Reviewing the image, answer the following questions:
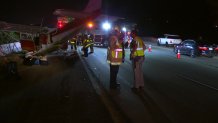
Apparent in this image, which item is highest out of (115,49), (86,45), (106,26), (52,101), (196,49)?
(106,26)

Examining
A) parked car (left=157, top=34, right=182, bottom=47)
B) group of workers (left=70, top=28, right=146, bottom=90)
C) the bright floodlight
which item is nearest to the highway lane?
group of workers (left=70, top=28, right=146, bottom=90)

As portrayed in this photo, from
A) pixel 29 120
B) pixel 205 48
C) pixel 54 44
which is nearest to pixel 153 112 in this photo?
pixel 29 120

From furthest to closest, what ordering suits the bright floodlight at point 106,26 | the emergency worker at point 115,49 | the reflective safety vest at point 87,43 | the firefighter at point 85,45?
the bright floodlight at point 106,26
the reflective safety vest at point 87,43
the firefighter at point 85,45
the emergency worker at point 115,49

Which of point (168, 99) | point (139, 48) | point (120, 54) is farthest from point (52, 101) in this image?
point (139, 48)

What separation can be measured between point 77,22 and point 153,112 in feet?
33.9

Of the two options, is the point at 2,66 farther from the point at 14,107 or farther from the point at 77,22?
the point at 14,107

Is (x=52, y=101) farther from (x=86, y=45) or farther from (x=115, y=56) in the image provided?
(x=86, y=45)

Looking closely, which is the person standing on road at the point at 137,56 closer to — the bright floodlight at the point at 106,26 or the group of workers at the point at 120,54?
the group of workers at the point at 120,54

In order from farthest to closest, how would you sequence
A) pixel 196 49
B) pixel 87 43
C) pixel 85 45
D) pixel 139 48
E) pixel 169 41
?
1. pixel 169 41
2. pixel 196 49
3. pixel 87 43
4. pixel 85 45
5. pixel 139 48

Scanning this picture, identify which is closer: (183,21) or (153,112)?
(153,112)

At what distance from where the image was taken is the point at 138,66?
11.2 metres

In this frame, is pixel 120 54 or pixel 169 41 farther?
pixel 169 41

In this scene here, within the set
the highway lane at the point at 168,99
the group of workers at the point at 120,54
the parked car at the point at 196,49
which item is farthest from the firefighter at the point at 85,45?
the group of workers at the point at 120,54

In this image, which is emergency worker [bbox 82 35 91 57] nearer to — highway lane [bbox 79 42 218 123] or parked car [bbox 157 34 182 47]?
highway lane [bbox 79 42 218 123]
